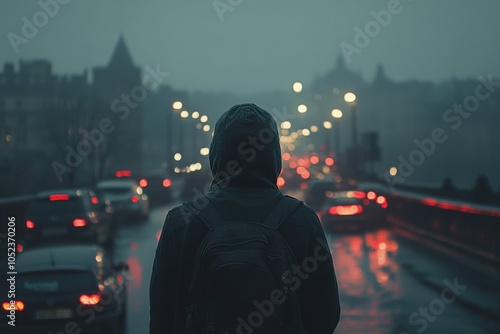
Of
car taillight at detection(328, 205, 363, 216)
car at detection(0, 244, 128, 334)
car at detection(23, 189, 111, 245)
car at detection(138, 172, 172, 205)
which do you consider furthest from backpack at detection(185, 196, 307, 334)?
car at detection(138, 172, 172, 205)

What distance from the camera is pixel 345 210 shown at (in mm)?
30922

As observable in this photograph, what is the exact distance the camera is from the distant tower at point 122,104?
7306 centimetres

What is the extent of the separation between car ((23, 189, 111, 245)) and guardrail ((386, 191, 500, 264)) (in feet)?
31.2

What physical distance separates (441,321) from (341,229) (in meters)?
19.3

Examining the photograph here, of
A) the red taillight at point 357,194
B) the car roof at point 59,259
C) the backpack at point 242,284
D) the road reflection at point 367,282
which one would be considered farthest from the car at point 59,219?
the backpack at point 242,284

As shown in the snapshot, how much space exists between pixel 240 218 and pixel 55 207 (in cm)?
2018

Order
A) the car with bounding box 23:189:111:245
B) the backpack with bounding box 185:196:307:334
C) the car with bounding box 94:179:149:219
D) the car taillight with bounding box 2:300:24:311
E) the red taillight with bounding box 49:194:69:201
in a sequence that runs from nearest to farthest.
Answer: the backpack with bounding box 185:196:307:334
the car taillight with bounding box 2:300:24:311
the car with bounding box 23:189:111:245
the red taillight with bounding box 49:194:69:201
the car with bounding box 94:179:149:219

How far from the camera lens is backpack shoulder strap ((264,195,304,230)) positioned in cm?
306

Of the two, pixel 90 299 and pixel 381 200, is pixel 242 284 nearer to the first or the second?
pixel 90 299

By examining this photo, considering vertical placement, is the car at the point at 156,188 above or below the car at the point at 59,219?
below

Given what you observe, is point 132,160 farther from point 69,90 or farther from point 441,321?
point 441,321

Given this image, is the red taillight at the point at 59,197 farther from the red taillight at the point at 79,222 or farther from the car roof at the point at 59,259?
the car roof at the point at 59,259

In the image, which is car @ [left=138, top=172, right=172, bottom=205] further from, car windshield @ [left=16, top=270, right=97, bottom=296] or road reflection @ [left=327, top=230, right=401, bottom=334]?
car windshield @ [left=16, top=270, right=97, bottom=296]

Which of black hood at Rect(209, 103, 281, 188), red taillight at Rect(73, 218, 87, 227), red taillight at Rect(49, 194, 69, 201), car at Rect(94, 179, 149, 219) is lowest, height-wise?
car at Rect(94, 179, 149, 219)
